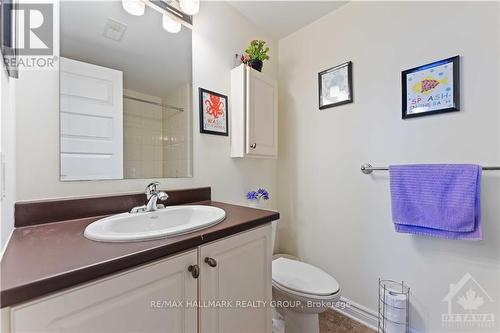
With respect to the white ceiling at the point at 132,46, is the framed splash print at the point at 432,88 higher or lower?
lower

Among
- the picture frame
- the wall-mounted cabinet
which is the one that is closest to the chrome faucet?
the wall-mounted cabinet

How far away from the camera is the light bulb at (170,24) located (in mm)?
1276

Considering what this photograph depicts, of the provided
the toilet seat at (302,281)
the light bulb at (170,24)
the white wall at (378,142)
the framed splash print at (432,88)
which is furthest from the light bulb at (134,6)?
the toilet seat at (302,281)

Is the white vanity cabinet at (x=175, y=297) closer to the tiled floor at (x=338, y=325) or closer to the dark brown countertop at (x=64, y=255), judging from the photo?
the dark brown countertop at (x=64, y=255)

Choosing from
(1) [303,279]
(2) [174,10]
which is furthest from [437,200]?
(2) [174,10]

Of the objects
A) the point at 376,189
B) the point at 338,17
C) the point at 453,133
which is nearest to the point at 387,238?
the point at 376,189

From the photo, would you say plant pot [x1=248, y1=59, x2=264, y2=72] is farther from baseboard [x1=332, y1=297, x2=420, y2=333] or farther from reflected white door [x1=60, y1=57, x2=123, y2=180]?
baseboard [x1=332, y1=297, x2=420, y2=333]

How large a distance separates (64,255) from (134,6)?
47.7 inches

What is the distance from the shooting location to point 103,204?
0.97 metres

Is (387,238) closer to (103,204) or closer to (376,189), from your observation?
(376,189)

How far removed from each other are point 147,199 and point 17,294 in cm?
67

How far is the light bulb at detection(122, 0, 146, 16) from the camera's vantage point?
1.14 m

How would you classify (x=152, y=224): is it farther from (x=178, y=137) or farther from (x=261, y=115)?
(x=261, y=115)

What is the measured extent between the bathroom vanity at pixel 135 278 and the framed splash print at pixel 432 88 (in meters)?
1.00
